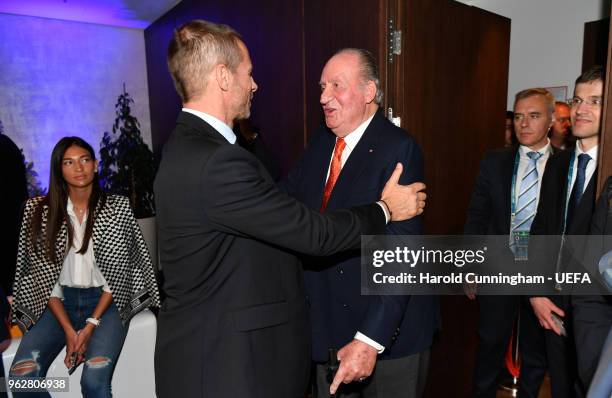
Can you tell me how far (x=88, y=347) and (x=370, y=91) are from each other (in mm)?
1978

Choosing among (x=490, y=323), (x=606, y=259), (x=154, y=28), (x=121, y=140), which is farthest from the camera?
(x=154, y=28)

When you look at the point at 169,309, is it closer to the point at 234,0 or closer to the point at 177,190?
the point at 177,190

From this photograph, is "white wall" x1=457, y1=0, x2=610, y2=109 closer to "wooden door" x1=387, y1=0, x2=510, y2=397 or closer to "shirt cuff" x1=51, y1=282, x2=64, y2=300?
"wooden door" x1=387, y1=0, x2=510, y2=397

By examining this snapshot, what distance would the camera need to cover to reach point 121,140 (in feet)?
17.7

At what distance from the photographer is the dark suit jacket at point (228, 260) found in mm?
1165

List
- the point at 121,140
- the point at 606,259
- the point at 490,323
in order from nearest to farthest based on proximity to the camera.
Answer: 1. the point at 606,259
2. the point at 490,323
3. the point at 121,140

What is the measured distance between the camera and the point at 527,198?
250cm

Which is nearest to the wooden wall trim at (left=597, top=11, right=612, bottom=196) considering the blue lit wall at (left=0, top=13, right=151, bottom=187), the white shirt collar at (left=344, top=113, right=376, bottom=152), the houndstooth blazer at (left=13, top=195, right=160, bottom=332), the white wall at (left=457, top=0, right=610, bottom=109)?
the white shirt collar at (left=344, top=113, right=376, bottom=152)

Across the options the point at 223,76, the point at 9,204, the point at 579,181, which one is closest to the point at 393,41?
the point at 579,181

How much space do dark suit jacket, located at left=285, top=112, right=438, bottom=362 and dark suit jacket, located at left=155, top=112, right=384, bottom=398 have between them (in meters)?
0.22

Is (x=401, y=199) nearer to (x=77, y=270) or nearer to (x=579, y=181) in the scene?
(x=579, y=181)

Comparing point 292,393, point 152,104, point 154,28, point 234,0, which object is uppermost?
point 154,28

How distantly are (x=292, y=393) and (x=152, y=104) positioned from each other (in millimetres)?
5582

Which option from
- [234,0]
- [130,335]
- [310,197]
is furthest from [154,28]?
[310,197]
